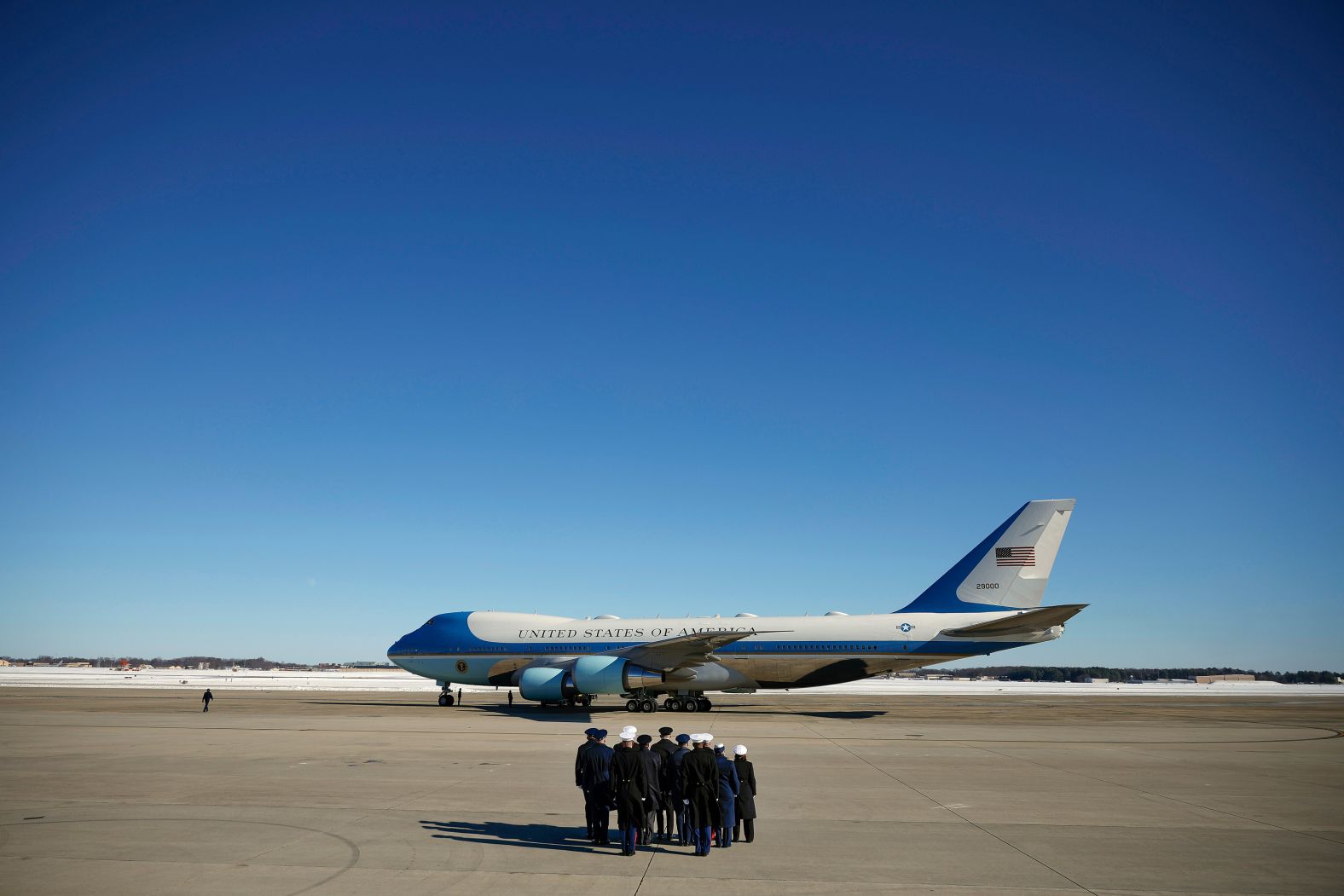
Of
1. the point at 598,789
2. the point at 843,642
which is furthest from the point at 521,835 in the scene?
the point at 843,642

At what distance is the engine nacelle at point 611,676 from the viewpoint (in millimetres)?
34250

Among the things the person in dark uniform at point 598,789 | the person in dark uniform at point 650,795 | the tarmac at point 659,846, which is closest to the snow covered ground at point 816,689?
the tarmac at point 659,846

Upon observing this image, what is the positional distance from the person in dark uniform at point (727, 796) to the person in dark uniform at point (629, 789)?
0.87 m

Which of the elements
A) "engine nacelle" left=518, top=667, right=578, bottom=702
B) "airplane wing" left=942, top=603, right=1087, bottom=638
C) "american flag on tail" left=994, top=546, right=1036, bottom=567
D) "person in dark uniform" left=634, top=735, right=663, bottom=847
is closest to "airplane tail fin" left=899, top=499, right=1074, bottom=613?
"american flag on tail" left=994, top=546, right=1036, bottom=567

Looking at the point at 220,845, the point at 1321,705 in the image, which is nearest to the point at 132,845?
the point at 220,845

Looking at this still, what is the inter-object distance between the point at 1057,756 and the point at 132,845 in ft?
58.8

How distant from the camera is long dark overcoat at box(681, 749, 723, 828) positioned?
979cm

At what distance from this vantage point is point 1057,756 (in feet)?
64.1

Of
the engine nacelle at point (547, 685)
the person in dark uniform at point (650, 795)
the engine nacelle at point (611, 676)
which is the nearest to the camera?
the person in dark uniform at point (650, 795)

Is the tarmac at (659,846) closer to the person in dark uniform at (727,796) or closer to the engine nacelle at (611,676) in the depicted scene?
the person in dark uniform at (727,796)

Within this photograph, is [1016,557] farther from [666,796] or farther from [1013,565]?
[666,796]

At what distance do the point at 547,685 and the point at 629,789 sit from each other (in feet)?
85.5

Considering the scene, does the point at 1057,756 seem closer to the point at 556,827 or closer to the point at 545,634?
the point at 556,827

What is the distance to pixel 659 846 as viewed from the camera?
1030 cm
